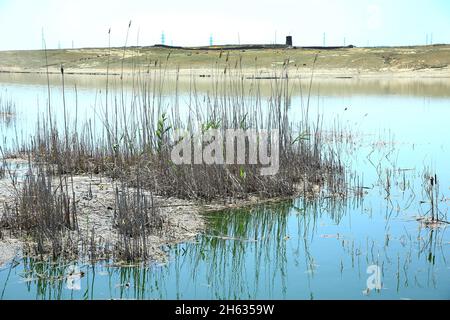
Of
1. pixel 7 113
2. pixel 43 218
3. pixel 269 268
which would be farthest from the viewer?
pixel 7 113

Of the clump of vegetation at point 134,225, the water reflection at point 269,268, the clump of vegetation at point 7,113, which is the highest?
the clump of vegetation at point 7,113

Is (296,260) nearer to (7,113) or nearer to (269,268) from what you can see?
(269,268)

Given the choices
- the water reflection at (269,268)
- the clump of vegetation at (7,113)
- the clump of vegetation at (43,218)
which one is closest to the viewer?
the water reflection at (269,268)

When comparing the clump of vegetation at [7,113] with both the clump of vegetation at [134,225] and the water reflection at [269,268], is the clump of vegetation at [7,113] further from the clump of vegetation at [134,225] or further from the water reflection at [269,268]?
the water reflection at [269,268]

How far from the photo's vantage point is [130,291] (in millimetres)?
4676

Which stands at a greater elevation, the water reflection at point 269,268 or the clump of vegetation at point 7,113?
the clump of vegetation at point 7,113

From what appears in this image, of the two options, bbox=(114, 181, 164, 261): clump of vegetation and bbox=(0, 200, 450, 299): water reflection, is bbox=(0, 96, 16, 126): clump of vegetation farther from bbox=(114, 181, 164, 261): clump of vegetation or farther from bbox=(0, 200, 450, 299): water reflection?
bbox=(0, 200, 450, 299): water reflection

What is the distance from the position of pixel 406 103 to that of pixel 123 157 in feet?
49.6

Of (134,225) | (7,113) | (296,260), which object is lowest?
(296,260)

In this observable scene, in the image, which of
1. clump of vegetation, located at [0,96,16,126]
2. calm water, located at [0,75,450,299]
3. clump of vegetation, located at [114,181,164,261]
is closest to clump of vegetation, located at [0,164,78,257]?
calm water, located at [0,75,450,299]

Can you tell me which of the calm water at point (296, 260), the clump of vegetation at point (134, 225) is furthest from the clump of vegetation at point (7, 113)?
the clump of vegetation at point (134, 225)

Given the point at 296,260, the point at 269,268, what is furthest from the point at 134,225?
the point at 296,260

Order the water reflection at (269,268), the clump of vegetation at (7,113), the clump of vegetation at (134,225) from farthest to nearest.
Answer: the clump of vegetation at (7,113) < the clump of vegetation at (134,225) < the water reflection at (269,268)
